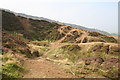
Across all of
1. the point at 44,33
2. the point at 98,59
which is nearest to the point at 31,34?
the point at 44,33

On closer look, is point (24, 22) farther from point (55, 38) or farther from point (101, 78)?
point (101, 78)

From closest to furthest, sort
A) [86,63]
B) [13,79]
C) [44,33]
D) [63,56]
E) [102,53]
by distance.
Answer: [13,79], [86,63], [63,56], [102,53], [44,33]

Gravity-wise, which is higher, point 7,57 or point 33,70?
point 7,57

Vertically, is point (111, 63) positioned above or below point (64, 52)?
below

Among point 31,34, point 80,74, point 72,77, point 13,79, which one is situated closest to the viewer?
point 13,79

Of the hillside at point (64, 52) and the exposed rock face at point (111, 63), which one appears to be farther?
the exposed rock face at point (111, 63)

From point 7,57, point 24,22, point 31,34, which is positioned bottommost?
point 7,57

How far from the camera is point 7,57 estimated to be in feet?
40.8

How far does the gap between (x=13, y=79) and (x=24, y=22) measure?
3902 centimetres

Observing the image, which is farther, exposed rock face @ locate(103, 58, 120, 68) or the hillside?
exposed rock face @ locate(103, 58, 120, 68)

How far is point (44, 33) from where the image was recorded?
46.3 m

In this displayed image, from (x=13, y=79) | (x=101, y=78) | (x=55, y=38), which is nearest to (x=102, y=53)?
(x=101, y=78)

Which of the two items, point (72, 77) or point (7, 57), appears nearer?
point (72, 77)

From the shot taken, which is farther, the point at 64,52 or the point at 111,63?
the point at 64,52
